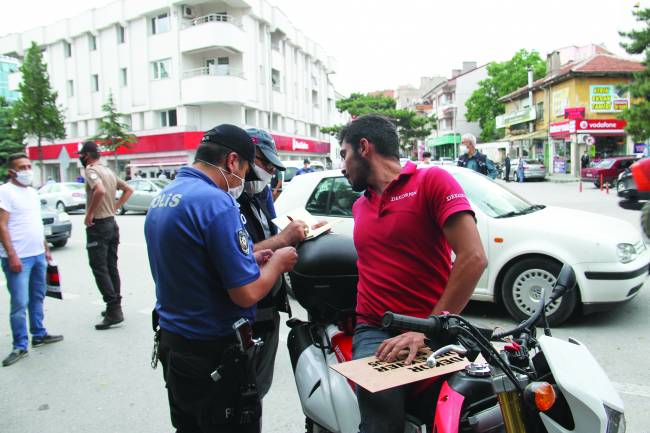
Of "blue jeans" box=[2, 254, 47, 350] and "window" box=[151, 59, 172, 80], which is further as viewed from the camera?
"window" box=[151, 59, 172, 80]

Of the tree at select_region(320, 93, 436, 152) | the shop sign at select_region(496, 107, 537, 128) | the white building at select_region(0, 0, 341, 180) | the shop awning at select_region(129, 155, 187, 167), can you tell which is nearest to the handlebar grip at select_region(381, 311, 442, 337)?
the white building at select_region(0, 0, 341, 180)

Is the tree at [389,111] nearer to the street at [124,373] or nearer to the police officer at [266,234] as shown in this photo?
the street at [124,373]

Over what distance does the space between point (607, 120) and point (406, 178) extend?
37876mm

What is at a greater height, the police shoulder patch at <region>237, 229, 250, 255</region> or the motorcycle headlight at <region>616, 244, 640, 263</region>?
the police shoulder patch at <region>237, 229, 250, 255</region>

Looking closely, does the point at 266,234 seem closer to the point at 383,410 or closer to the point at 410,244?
the point at 410,244

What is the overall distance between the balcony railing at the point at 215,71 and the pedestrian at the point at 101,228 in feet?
98.7

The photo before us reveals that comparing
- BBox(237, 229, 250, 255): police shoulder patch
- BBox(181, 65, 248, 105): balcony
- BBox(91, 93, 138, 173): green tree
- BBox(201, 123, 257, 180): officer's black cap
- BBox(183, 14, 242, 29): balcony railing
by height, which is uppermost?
BBox(183, 14, 242, 29): balcony railing

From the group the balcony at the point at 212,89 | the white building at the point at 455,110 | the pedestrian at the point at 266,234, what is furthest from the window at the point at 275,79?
the pedestrian at the point at 266,234

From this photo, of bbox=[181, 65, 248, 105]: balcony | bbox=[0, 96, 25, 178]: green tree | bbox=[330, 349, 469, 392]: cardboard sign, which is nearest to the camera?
bbox=[330, 349, 469, 392]: cardboard sign

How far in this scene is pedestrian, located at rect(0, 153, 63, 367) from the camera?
465cm

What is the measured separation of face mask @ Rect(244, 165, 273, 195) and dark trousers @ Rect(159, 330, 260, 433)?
39.6 inches

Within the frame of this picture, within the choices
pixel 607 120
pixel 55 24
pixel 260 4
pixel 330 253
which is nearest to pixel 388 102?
pixel 260 4

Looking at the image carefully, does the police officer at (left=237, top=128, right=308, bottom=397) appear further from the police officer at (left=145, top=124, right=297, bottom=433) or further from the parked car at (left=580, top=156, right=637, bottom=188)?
the parked car at (left=580, top=156, right=637, bottom=188)

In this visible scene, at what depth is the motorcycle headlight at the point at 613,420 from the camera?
1.38 metres
